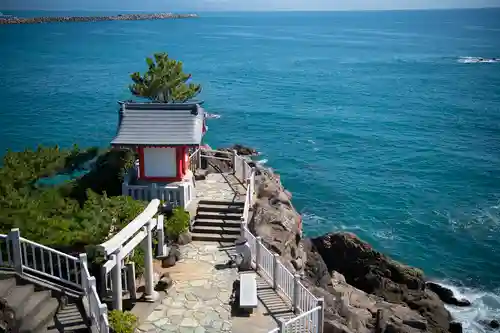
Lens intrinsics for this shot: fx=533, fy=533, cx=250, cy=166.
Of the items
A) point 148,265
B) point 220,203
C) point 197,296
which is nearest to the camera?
point 148,265

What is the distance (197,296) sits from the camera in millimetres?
16812

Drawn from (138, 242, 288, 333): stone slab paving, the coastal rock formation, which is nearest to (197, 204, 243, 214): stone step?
the coastal rock formation

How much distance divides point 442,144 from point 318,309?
1810 inches

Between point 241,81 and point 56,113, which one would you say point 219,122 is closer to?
point 56,113

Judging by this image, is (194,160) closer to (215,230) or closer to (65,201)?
(215,230)

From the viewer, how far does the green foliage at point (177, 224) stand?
20266 millimetres

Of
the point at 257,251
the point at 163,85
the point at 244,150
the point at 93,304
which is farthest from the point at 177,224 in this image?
the point at 244,150

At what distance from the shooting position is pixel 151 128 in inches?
884

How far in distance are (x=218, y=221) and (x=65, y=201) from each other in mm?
6018

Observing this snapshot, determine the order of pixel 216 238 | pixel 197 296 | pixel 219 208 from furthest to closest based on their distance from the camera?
pixel 219 208
pixel 216 238
pixel 197 296

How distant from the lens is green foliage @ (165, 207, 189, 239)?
66.5 ft

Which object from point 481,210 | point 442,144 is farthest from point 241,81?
point 481,210

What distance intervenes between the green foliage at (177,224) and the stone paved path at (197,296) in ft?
2.13

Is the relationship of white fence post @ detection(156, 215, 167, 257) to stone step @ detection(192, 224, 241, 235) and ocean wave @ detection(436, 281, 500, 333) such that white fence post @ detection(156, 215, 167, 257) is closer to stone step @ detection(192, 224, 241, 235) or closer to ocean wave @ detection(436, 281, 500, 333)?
stone step @ detection(192, 224, 241, 235)
